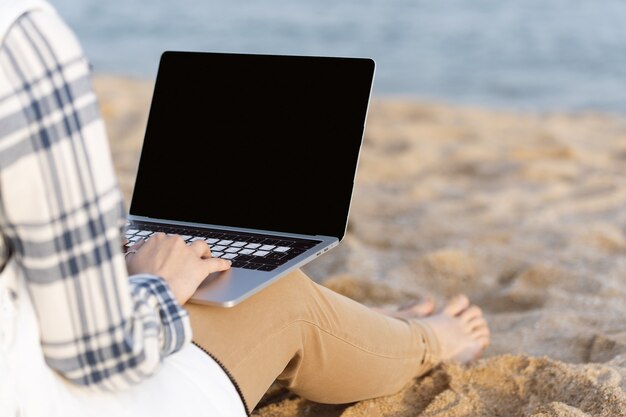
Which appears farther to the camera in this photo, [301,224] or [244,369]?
[301,224]

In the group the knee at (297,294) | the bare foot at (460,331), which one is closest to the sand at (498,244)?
the bare foot at (460,331)

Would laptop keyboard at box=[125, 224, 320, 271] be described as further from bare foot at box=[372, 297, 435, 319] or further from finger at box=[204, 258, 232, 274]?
bare foot at box=[372, 297, 435, 319]

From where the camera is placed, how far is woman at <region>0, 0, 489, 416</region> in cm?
94

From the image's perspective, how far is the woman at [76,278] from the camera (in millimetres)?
945

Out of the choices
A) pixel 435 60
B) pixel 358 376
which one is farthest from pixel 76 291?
pixel 435 60

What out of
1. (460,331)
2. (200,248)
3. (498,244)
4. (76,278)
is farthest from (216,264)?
(498,244)

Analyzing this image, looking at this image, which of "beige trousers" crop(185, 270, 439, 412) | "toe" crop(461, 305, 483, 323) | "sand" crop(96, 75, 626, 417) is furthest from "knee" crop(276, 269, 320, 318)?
"toe" crop(461, 305, 483, 323)

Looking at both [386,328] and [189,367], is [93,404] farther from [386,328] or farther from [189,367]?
[386,328]

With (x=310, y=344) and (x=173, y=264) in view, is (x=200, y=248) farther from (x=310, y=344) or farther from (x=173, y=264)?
(x=310, y=344)

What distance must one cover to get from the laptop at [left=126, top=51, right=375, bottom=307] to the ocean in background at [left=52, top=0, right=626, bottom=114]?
5430 millimetres

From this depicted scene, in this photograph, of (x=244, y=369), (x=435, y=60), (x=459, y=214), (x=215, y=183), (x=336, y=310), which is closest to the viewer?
(x=244, y=369)

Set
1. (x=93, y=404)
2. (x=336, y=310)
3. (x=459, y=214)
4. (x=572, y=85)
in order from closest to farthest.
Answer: (x=93, y=404) → (x=336, y=310) → (x=459, y=214) → (x=572, y=85)

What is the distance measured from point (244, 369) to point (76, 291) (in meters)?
0.47

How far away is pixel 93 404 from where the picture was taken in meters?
1.14
